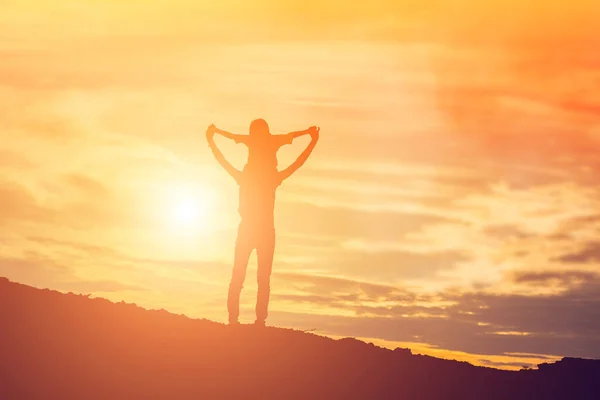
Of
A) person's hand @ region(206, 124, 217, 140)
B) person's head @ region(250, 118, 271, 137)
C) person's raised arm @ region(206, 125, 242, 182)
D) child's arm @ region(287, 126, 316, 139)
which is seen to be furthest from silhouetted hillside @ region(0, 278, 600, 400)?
child's arm @ region(287, 126, 316, 139)

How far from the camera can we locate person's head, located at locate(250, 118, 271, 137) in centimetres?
2358

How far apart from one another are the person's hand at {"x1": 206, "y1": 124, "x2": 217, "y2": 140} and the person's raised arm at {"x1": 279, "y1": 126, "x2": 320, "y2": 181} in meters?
1.95

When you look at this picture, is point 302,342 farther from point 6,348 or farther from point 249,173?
point 6,348

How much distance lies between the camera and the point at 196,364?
2064 cm

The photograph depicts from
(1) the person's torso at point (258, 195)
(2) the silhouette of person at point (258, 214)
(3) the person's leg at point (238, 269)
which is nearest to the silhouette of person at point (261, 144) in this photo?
(2) the silhouette of person at point (258, 214)

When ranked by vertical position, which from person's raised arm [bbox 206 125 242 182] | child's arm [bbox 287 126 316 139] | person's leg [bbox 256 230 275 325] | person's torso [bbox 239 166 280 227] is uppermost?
child's arm [bbox 287 126 316 139]

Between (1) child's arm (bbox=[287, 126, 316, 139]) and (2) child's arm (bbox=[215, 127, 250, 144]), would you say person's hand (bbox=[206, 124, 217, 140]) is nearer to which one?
(2) child's arm (bbox=[215, 127, 250, 144])

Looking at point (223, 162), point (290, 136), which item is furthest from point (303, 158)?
point (223, 162)

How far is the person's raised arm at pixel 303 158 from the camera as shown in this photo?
23844 mm

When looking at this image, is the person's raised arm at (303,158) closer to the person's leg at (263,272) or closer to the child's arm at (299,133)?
the child's arm at (299,133)

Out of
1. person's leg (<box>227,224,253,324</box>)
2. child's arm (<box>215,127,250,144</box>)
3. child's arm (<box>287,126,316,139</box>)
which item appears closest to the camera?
person's leg (<box>227,224,253,324</box>)

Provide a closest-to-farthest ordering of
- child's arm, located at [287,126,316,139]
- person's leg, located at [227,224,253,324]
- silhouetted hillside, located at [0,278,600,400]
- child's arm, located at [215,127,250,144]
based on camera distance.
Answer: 1. silhouetted hillside, located at [0,278,600,400]
2. person's leg, located at [227,224,253,324]
3. child's arm, located at [215,127,250,144]
4. child's arm, located at [287,126,316,139]

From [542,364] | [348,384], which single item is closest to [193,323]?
[348,384]

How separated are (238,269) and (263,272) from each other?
60 cm
